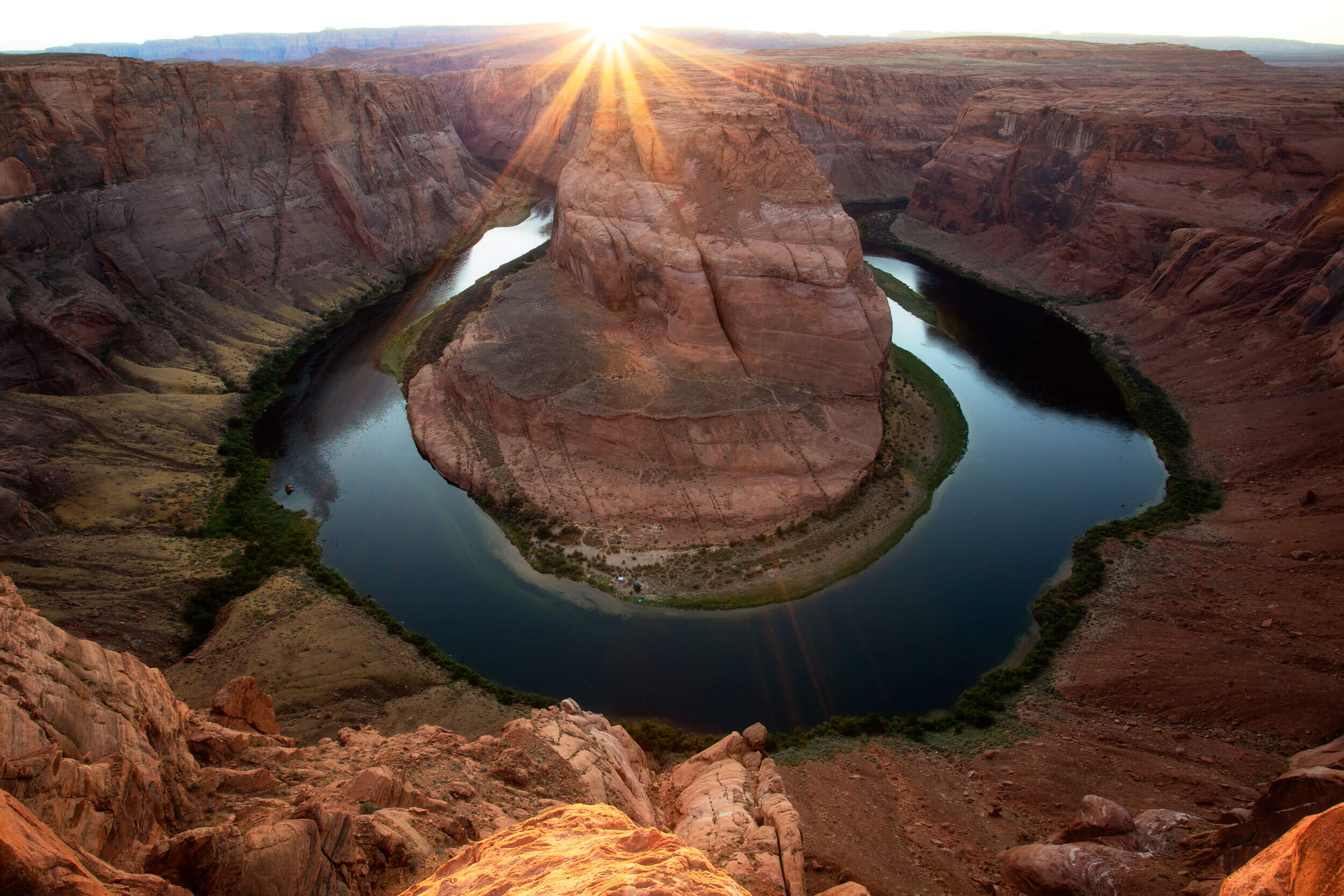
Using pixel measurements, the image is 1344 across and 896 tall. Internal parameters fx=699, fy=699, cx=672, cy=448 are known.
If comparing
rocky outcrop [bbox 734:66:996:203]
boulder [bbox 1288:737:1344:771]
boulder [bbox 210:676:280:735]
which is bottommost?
boulder [bbox 1288:737:1344:771]

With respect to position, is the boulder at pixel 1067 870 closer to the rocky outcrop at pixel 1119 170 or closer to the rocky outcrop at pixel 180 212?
the rocky outcrop at pixel 180 212

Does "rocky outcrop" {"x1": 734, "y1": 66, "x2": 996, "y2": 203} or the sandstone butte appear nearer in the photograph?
the sandstone butte

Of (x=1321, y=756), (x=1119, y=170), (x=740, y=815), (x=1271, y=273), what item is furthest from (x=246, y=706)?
(x=1119, y=170)

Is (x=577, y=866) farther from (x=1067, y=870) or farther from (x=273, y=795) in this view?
(x=1067, y=870)

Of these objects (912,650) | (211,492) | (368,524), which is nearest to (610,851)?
(912,650)

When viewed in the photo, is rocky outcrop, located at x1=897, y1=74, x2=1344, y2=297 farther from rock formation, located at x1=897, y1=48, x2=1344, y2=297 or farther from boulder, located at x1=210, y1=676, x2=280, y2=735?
boulder, located at x1=210, y1=676, x2=280, y2=735

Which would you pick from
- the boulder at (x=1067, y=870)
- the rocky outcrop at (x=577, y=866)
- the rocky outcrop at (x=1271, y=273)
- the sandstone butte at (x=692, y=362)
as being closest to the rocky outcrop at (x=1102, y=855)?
the boulder at (x=1067, y=870)

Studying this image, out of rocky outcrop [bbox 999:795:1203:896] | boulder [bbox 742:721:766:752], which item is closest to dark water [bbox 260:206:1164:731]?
boulder [bbox 742:721:766:752]
